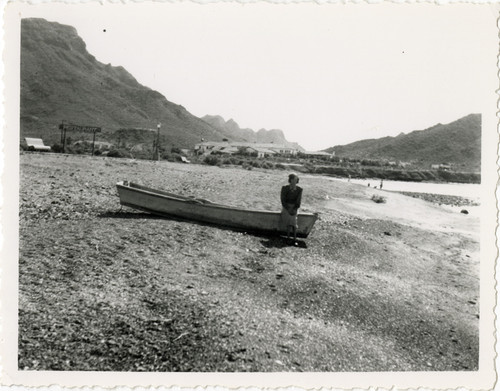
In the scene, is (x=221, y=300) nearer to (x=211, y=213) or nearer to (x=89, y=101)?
(x=211, y=213)

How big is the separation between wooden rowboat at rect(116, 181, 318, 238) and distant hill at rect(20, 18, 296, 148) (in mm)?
30194

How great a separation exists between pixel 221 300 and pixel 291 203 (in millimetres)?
3766

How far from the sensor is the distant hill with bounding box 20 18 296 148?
172 feet

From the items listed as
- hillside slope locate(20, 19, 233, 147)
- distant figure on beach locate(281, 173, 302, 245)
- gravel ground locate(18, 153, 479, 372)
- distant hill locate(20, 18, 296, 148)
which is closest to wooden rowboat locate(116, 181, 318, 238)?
distant figure on beach locate(281, 173, 302, 245)

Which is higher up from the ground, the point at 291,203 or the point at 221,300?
the point at 291,203

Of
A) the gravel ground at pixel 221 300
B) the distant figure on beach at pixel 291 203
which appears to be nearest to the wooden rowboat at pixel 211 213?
the distant figure on beach at pixel 291 203

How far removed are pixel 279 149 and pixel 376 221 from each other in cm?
8339

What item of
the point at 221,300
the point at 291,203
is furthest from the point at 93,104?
the point at 221,300

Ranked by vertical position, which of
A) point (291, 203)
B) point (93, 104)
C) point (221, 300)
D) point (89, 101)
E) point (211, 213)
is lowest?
point (221, 300)

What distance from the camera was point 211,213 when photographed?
10703mm

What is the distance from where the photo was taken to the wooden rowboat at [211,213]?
10289 mm

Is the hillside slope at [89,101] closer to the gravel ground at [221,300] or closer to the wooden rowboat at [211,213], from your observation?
the wooden rowboat at [211,213]

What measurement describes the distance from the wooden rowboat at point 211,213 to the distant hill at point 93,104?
30194 mm

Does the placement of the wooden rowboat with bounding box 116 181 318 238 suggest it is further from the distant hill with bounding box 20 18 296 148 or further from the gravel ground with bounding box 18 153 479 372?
the distant hill with bounding box 20 18 296 148
